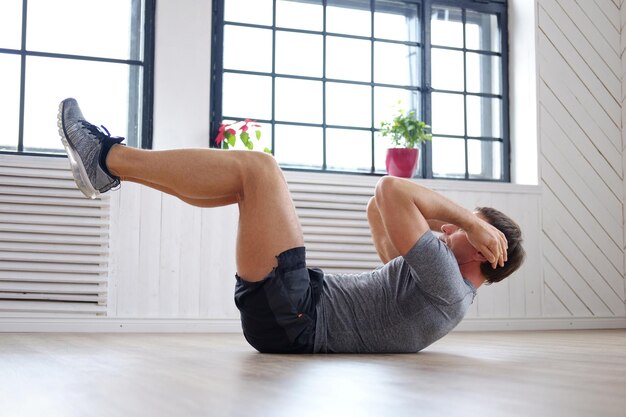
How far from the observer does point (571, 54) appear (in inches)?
207

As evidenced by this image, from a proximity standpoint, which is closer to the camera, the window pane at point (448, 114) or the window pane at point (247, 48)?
the window pane at point (247, 48)

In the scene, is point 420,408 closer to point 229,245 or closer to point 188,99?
point 229,245

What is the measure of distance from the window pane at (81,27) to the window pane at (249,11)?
0.53 m

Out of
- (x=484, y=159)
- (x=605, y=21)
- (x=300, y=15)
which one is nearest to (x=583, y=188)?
(x=484, y=159)

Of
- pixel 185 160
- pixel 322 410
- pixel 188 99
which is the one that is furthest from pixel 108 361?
pixel 188 99

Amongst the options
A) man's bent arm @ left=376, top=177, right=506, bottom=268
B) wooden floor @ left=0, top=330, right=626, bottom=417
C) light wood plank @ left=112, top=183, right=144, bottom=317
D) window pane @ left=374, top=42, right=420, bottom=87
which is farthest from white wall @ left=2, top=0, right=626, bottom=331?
man's bent arm @ left=376, top=177, right=506, bottom=268

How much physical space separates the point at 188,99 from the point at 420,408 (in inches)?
140

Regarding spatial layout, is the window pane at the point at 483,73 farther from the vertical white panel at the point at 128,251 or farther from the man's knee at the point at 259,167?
the man's knee at the point at 259,167

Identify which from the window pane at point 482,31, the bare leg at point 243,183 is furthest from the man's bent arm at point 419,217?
the window pane at point 482,31

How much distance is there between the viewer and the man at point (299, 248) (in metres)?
2.18

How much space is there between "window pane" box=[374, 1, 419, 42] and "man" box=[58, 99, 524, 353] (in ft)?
9.87

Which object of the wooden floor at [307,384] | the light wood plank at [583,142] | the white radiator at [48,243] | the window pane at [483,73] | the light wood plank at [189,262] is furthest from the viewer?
the window pane at [483,73]

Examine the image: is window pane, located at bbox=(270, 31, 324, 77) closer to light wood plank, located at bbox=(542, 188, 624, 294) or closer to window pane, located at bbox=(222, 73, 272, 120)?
window pane, located at bbox=(222, 73, 272, 120)

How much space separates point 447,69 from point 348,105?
2.47ft
